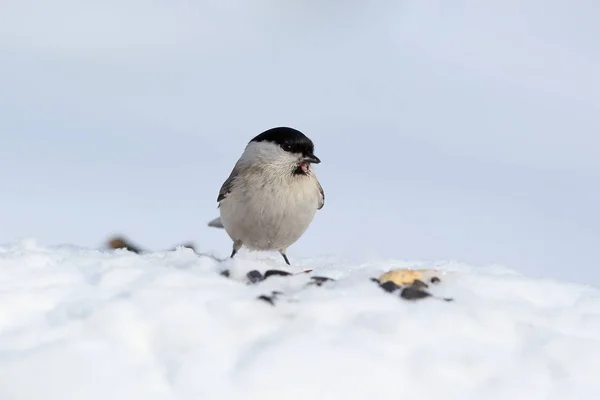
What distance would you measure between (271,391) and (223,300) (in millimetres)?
702

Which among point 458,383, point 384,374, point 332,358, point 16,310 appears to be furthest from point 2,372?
point 458,383

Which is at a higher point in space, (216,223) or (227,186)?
(227,186)

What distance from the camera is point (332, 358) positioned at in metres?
3.66

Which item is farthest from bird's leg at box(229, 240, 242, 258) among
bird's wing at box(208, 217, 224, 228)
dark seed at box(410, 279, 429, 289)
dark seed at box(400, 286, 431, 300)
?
dark seed at box(400, 286, 431, 300)

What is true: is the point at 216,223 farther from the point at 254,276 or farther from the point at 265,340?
the point at 265,340

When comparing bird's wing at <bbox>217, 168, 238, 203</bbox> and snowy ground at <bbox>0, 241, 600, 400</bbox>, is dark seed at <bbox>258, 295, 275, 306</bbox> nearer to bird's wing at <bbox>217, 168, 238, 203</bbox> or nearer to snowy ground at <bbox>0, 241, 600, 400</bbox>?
snowy ground at <bbox>0, 241, 600, 400</bbox>

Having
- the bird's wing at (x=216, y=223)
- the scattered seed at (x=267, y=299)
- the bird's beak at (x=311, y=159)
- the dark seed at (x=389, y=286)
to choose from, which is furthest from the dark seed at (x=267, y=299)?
the bird's wing at (x=216, y=223)

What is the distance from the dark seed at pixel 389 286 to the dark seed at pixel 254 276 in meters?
0.71

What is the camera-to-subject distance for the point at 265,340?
3729 mm

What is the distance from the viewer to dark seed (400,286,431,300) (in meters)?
4.33

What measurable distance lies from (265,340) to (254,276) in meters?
0.94

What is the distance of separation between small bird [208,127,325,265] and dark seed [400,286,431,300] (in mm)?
3003

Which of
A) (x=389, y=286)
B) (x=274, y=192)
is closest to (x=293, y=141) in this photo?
(x=274, y=192)

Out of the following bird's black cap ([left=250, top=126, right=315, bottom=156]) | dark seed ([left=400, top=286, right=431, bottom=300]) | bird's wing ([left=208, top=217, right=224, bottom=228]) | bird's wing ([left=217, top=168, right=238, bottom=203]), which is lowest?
bird's wing ([left=208, top=217, right=224, bottom=228])
